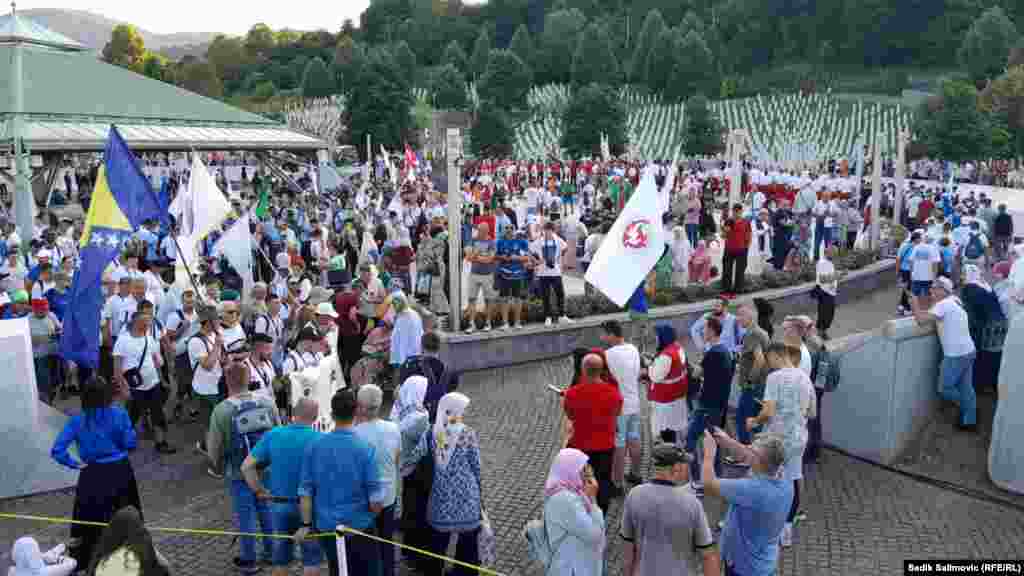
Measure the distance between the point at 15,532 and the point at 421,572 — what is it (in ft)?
12.2

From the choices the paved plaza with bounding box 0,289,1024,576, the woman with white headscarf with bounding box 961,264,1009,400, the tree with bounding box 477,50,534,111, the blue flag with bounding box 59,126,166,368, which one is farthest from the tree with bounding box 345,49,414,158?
the woman with white headscarf with bounding box 961,264,1009,400

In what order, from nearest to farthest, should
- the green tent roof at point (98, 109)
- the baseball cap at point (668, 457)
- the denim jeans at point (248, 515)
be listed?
the baseball cap at point (668, 457) → the denim jeans at point (248, 515) → the green tent roof at point (98, 109)

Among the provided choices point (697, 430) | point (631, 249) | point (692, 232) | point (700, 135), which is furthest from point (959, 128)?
point (697, 430)

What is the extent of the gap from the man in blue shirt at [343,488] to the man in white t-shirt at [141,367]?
416 cm

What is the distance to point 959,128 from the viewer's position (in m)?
47.0

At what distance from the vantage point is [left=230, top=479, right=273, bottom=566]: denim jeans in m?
6.40

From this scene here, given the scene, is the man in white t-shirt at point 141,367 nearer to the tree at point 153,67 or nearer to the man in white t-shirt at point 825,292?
the man in white t-shirt at point 825,292

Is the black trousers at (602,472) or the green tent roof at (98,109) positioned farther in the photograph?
the green tent roof at (98,109)

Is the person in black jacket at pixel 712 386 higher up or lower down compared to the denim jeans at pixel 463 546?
higher up

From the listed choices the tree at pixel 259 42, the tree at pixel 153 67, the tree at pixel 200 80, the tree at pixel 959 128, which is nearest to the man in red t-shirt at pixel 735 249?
the tree at pixel 959 128

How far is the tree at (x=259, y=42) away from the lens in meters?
128

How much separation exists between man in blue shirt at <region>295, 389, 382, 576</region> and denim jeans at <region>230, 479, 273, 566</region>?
1090 millimetres

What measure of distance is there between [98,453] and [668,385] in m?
4.59

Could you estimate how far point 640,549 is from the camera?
4609 mm
